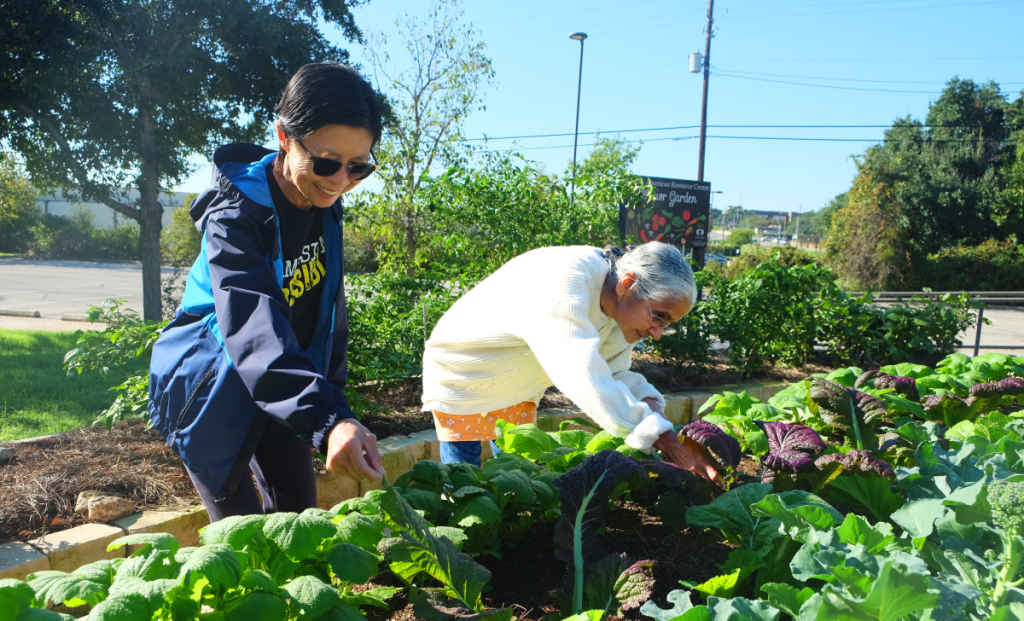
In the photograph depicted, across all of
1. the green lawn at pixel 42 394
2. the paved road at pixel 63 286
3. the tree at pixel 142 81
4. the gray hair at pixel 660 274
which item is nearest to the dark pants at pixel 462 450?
the gray hair at pixel 660 274

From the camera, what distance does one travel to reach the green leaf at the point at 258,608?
42.6 inches

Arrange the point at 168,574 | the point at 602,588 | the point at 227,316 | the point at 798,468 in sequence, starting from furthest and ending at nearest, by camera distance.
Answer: the point at 798,468 → the point at 227,316 → the point at 602,588 → the point at 168,574

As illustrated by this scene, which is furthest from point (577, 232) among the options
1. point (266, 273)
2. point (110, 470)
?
point (266, 273)

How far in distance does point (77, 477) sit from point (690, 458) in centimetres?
268

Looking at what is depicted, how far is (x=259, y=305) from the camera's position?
4.86 feet

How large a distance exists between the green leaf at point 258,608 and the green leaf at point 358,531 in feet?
0.56

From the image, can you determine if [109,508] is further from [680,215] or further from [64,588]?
[680,215]

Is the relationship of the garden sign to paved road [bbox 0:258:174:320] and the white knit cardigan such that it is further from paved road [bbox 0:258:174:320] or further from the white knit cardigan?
paved road [bbox 0:258:174:320]

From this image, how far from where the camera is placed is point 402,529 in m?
1.31

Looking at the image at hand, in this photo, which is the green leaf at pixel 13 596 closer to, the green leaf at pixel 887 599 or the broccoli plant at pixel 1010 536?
the green leaf at pixel 887 599

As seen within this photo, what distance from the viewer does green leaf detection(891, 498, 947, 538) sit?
1.38 m

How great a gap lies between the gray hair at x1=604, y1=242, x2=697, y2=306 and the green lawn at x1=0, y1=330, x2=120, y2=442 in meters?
3.80

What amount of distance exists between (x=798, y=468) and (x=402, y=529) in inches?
44.0

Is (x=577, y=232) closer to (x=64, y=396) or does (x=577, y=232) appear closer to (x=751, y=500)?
(x=751, y=500)
